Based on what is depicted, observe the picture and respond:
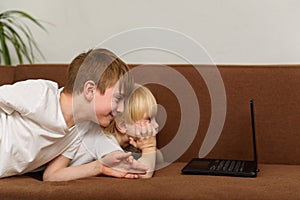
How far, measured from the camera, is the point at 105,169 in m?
1.83

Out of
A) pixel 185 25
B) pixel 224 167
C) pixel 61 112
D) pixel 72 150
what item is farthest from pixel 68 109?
pixel 185 25

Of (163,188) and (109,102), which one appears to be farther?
(109,102)

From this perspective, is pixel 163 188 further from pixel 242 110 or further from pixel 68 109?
pixel 242 110

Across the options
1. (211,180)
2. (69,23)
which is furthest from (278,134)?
(69,23)

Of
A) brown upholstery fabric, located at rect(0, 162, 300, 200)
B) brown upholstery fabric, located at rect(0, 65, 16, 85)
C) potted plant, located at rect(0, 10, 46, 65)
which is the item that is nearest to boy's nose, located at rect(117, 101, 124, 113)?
brown upholstery fabric, located at rect(0, 162, 300, 200)

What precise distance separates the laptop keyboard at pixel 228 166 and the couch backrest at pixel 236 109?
0.41ft

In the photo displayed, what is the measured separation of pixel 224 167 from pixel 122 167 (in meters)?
0.35

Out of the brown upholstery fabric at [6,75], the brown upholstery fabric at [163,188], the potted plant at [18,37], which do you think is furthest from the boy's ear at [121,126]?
the potted plant at [18,37]

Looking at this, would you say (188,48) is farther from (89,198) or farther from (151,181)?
(89,198)

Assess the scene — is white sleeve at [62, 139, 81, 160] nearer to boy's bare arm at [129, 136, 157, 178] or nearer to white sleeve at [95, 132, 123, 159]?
white sleeve at [95, 132, 123, 159]

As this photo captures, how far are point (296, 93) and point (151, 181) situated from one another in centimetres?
68

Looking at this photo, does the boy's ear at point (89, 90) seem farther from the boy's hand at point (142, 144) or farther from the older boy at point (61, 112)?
A: the boy's hand at point (142, 144)

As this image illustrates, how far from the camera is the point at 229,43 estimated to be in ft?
8.07

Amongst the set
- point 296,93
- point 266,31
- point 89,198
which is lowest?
point 89,198
